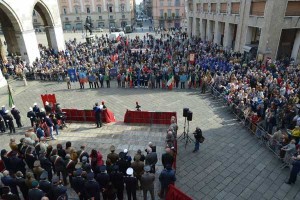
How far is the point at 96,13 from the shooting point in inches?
2714

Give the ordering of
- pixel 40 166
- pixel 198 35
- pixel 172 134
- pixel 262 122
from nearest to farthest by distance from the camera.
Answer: pixel 40 166 < pixel 172 134 < pixel 262 122 < pixel 198 35

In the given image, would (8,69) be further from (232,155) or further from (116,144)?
(232,155)

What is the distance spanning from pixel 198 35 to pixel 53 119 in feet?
113

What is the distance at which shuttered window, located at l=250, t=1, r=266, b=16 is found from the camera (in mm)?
21253

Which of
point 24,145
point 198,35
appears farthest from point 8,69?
point 198,35

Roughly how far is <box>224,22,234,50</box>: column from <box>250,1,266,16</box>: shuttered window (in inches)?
197

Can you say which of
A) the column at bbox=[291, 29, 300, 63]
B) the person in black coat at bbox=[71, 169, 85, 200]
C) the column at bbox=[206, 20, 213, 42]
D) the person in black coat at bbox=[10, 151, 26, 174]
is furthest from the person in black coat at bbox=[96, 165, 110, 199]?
the column at bbox=[206, 20, 213, 42]

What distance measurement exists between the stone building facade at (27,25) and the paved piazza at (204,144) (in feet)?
28.1

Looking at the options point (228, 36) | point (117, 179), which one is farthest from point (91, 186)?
point (228, 36)

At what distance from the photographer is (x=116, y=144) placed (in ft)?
36.2

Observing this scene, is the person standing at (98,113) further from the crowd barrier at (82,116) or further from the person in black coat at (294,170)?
the person in black coat at (294,170)

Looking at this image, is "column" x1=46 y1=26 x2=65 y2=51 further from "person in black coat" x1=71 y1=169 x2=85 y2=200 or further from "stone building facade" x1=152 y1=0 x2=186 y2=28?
"stone building facade" x1=152 y1=0 x2=186 y2=28

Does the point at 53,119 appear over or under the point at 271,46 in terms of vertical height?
under

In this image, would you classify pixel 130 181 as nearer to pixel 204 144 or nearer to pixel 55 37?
pixel 204 144
